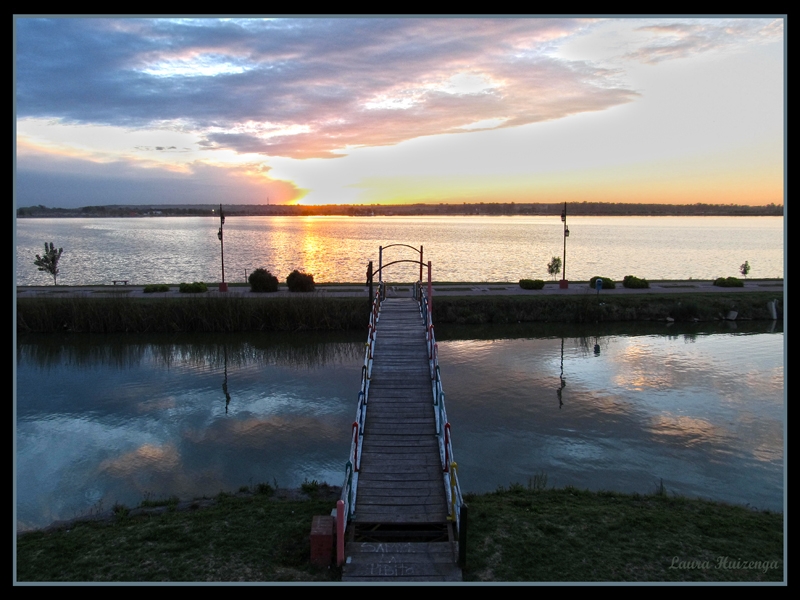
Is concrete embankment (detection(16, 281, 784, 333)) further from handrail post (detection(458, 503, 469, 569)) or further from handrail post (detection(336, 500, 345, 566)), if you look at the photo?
handrail post (detection(458, 503, 469, 569))

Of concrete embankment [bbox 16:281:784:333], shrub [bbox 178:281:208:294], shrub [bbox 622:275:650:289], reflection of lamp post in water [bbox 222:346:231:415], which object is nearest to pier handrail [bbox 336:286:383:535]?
reflection of lamp post in water [bbox 222:346:231:415]

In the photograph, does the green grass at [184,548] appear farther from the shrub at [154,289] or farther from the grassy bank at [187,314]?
the shrub at [154,289]

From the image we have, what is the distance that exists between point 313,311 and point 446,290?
37.2 feet

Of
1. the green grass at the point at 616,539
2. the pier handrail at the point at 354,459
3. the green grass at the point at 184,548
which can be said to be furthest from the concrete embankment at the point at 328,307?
the green grass at the point at 184,548

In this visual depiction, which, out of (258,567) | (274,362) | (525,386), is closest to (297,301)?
(274,362)

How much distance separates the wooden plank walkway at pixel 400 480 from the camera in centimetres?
929

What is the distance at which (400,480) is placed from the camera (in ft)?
37.6

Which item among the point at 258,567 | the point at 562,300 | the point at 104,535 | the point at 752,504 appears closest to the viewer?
the point at 258,567

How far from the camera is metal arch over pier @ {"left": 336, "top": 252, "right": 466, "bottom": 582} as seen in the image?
9.27 meters

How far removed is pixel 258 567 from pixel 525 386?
15.8m

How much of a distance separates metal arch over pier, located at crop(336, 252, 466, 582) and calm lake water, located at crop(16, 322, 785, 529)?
2.51 m

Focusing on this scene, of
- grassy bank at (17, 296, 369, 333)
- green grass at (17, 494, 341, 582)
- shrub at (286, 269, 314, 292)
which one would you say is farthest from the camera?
shrub at (286, 269, 314, 292)

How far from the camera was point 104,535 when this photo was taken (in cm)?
1077

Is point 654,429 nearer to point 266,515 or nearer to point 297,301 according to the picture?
point 266,515
